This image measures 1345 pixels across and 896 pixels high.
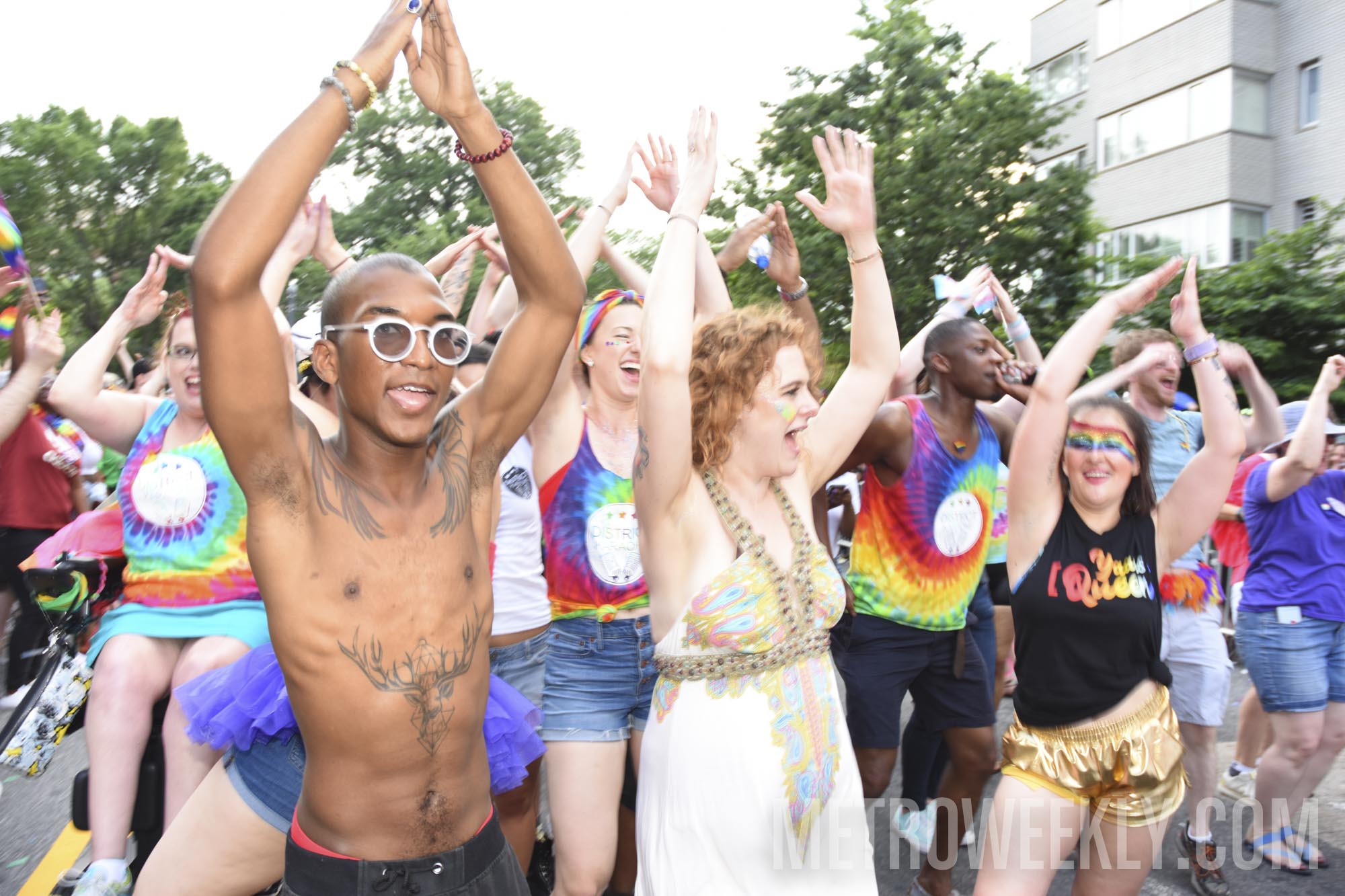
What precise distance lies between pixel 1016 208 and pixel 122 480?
19387 millimetres

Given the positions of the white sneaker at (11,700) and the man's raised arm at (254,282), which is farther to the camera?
the white sneaker at (11,700)

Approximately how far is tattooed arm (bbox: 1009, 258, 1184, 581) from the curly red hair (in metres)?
1.08

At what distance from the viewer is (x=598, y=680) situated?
3.59m

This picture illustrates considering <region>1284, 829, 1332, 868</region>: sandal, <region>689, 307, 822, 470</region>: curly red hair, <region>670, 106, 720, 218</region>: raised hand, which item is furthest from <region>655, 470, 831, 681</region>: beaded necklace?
<region>1284, 829, 1332, 868</region>: sandal

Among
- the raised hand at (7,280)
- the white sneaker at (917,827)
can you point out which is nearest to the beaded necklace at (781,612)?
the white sneaker at (917,827)

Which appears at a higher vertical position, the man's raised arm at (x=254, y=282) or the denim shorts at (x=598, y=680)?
the man's raised arm at (x=254, y=282)

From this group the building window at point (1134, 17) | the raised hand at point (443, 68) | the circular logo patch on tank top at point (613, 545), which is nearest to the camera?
the raised hand at point (443, 68)

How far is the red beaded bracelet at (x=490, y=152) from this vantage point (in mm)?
2328

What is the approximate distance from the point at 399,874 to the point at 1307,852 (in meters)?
4.20

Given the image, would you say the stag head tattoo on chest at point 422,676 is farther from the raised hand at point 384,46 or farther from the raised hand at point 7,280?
the raised hand at point 7,280

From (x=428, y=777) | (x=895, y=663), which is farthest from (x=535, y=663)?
(x=428, y=777)

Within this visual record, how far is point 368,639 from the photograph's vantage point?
7.00 ft
